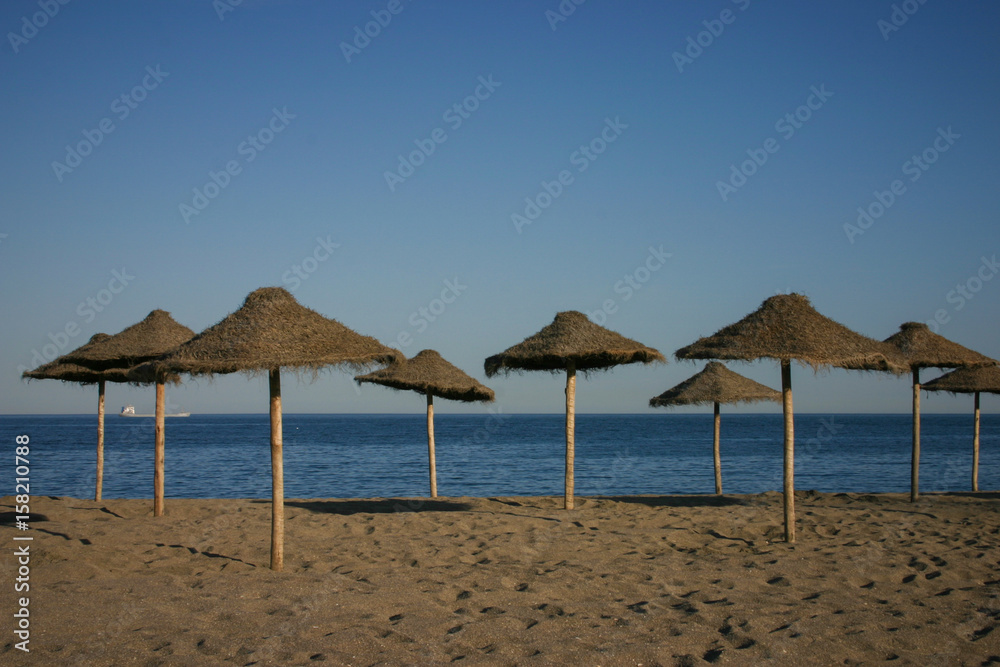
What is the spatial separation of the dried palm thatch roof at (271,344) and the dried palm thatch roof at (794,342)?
417 cm

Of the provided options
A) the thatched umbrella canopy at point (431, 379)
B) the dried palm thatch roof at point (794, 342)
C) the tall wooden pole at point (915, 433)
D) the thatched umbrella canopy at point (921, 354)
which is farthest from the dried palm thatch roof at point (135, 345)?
the tall wooden pole at point (915, 433)

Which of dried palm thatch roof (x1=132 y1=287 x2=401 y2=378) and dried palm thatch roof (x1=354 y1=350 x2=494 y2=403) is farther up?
dried palm thatch roof (x1=132 y1=287 x2=401 y2=378)

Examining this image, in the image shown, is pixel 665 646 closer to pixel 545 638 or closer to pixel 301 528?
pixel 545 638

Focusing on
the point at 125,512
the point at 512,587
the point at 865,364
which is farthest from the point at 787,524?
the point at 125,512

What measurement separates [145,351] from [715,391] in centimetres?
1131

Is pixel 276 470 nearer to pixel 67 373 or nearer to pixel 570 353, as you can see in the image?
pixel 570 353

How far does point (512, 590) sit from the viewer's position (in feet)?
23.1

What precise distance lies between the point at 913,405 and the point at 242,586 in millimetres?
12251

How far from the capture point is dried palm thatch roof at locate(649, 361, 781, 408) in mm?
16219

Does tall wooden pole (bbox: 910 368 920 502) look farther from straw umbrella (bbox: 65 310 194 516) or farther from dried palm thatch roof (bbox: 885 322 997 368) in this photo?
straw umbrella (bbox: 65 310 194 516)

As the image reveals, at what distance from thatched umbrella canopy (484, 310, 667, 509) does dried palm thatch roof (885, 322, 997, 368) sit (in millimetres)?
5233

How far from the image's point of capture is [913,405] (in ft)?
45.6

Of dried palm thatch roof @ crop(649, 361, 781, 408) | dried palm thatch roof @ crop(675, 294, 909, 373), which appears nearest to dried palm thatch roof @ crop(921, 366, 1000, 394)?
dried palm thatch roof @ crop(649, 361, 781, 408)

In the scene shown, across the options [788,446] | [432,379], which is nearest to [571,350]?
[788,446]
